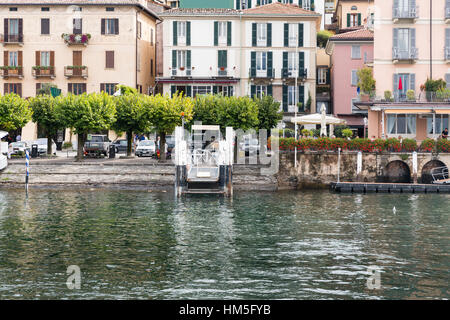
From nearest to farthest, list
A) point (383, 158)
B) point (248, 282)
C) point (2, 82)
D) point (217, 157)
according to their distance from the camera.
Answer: point (248, 282) < point (217, 157) < point (383, 158) < point (2, 82)

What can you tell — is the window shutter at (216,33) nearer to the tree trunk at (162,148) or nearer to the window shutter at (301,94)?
the window shutter at (301,94)

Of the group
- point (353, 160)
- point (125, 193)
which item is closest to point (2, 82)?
point (125, 193)

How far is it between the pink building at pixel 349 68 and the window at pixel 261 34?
22.6 feet

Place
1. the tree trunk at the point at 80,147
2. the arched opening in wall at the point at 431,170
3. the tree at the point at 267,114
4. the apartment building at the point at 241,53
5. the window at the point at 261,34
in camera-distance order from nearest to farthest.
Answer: the arched opening in wall at the point at 431,170, the tree trunk at the point at 80,147, the tree at the point at 267,114, the apartment building at the point at 241,53, the window at the point at 261,34

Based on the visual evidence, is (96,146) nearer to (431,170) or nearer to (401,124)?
(401,124)

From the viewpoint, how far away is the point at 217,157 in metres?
48.4

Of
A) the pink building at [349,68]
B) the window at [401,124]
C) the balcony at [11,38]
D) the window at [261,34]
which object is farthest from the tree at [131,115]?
the pink building at [349,68]

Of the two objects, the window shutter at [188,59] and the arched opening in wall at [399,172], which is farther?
the window shutter at [188,59]

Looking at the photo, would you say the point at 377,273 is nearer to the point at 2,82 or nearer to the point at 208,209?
the point at 208,209

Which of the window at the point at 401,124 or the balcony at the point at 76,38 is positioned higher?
the balcony at the point at 76,38

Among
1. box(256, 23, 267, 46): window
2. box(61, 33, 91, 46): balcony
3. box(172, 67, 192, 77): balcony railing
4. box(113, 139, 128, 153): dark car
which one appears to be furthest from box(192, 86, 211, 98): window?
box(61, 33, 91, 46): balcony

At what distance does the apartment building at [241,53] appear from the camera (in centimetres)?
7594

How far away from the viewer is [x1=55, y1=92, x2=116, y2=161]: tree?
56.6 m
